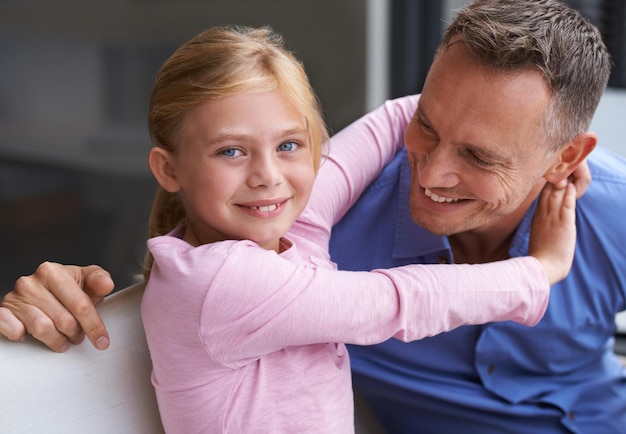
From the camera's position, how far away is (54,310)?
1.25 m

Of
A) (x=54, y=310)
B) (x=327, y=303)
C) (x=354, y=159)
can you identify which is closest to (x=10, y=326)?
(x=54, y=310)

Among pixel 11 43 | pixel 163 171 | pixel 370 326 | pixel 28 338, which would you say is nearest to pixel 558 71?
pixel 370 326

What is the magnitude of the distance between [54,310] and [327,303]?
0.39 metres

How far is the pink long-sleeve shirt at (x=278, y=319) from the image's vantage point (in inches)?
46.0

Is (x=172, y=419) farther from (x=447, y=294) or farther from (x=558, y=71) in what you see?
(x=558, y=71)

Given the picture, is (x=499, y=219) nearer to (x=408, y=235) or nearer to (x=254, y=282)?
(x=408, y=235)

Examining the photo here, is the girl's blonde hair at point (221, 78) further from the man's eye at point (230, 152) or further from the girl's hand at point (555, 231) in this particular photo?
the girl's hand at point (555, 231)

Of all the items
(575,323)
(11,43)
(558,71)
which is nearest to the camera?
(558,71)

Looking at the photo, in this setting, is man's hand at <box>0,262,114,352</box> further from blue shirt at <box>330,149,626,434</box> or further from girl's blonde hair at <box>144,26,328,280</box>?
blue shirt at <box>330,149,626,434</box>

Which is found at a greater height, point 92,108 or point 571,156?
point 571,156

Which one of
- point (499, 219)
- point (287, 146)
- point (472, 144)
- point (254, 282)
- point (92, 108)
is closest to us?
point (254, 282)

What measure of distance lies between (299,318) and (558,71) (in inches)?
25.1

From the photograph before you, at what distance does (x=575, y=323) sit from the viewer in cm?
164

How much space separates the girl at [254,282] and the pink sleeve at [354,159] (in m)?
0.19
